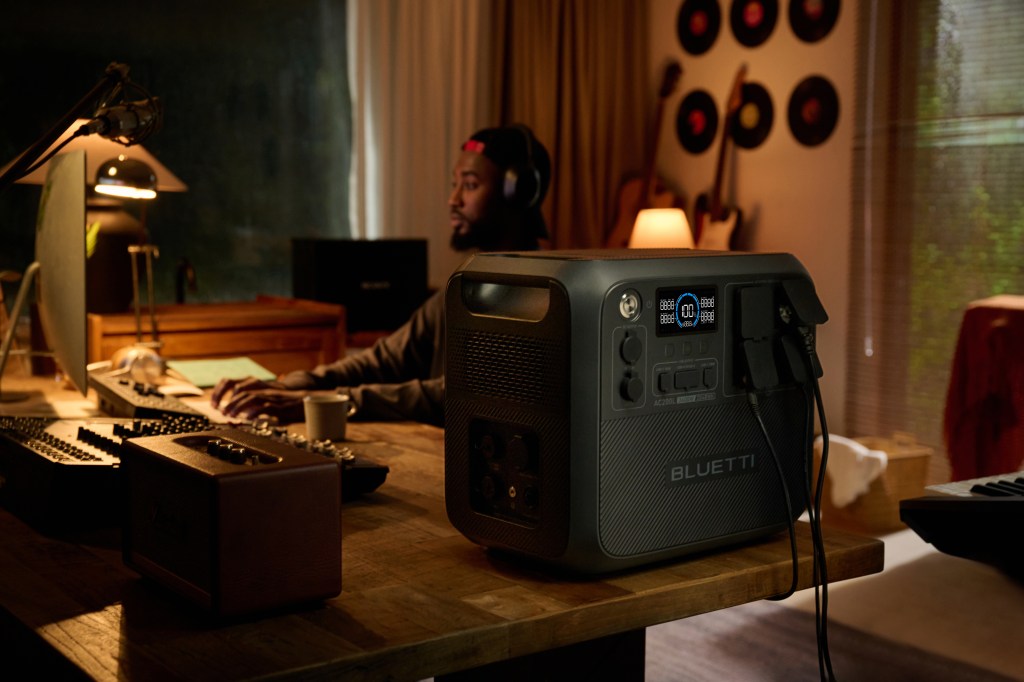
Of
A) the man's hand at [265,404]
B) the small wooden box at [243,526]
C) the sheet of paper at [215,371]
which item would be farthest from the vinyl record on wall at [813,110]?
the small wooden box at [243,526]

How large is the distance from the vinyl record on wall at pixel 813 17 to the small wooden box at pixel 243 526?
3769 millimetres

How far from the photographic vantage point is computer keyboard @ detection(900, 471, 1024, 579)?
1.29 meters

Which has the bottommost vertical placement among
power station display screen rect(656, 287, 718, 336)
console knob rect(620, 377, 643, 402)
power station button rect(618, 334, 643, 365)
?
console knob rect(620, 377, 643, 402)

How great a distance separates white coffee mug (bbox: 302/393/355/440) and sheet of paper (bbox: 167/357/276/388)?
541 millimetres

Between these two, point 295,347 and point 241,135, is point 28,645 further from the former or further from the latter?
point 241,135

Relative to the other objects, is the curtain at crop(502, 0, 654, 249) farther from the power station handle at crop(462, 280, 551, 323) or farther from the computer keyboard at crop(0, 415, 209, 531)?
the power station handle at crop(462, 280, 551, 323)

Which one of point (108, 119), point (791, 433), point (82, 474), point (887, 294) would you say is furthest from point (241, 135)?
point (791, 433)

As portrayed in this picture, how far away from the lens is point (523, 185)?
105 inches

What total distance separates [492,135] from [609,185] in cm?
232

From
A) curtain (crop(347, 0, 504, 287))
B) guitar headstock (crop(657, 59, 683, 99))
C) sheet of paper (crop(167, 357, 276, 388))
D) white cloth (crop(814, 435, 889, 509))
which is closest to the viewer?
sheet of paper (crop(167, 357, 276, 388))

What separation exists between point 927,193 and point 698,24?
1383 mm

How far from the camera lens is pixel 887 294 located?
4156mm

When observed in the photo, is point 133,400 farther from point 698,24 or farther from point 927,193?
point 698,24

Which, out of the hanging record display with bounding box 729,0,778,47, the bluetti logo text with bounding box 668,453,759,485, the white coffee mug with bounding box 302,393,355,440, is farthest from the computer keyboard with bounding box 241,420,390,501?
the hanging record display with bounding box 729,0,778,47
